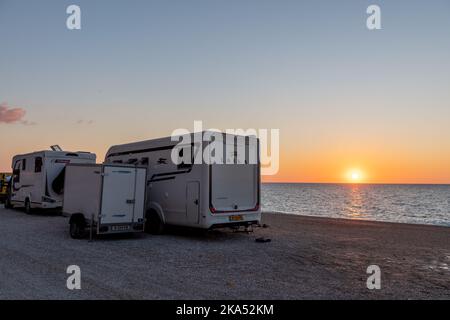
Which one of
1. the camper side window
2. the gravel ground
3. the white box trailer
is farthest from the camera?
the camper side window

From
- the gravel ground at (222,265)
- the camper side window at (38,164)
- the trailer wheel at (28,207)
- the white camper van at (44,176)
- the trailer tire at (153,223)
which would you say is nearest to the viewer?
the gravel ground at (222,265)

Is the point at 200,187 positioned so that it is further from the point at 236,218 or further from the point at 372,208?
the point at 372,208

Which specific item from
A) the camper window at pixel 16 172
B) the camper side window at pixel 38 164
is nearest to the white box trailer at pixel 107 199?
the camper side window at pixel 38 164

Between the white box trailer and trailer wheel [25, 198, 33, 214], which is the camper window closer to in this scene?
trailer wheel [25, 198, 33, 214]

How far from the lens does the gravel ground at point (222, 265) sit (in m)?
6.11

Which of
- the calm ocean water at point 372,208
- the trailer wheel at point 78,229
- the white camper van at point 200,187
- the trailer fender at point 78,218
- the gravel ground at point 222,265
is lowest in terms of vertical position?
the calm ocean water at point 372,208

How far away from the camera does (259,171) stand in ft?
40.3

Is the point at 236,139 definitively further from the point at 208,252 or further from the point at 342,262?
the point at 342,262

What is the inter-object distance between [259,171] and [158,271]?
568cm

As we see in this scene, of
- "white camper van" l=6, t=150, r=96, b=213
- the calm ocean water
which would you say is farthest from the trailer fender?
the calm ocean water

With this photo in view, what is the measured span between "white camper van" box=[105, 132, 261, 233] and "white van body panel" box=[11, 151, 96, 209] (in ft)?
23.7

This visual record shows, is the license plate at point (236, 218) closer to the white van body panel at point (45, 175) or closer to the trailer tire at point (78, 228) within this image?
the trailer tire at point (78, 228)

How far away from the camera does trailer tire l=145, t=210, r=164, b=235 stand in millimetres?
12516
